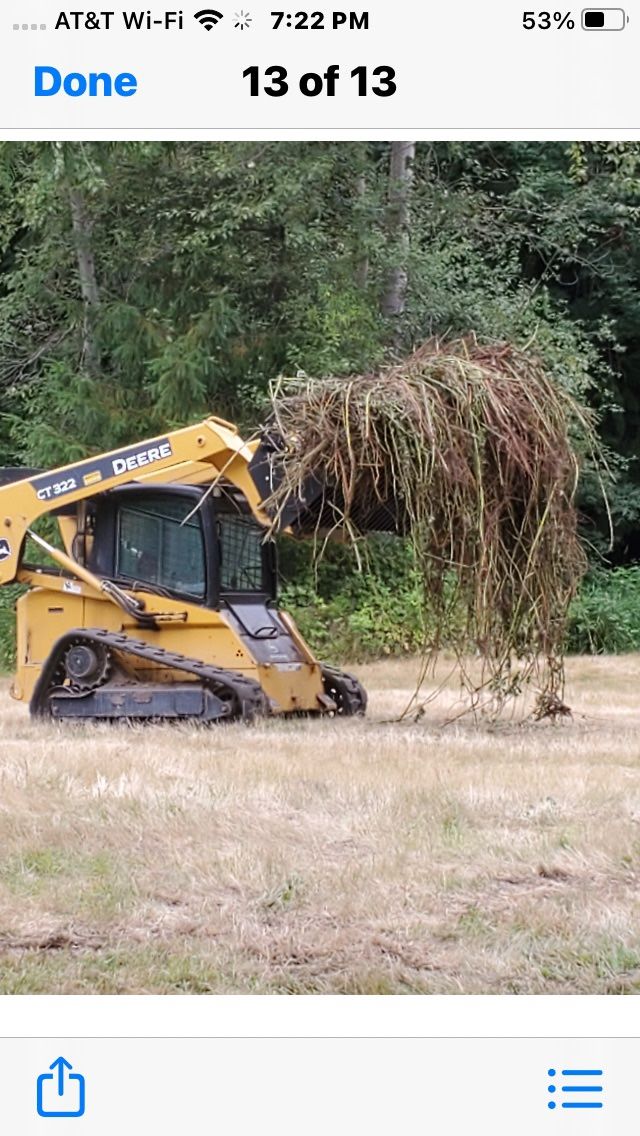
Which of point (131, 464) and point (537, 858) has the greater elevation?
point (131, 464)

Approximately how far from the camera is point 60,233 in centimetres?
2072

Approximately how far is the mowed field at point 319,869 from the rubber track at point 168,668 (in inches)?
67.4

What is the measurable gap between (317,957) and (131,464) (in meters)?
7.67

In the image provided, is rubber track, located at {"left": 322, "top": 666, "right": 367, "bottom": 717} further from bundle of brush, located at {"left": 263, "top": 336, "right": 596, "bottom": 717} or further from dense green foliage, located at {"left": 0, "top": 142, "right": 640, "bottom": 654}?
dense green foliage, located at {"left": 0, "top": 142, "right": 640, "bottom": 654}

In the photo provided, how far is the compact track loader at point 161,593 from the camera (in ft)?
39.9

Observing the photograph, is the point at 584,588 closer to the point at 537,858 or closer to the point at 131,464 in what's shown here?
the point at 131,464

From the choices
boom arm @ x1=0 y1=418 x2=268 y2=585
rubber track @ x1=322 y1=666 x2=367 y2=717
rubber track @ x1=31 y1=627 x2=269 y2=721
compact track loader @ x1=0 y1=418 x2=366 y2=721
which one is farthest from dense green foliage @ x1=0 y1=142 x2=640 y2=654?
rubber track @ x1=31 y1=627 x2=269 y2=721

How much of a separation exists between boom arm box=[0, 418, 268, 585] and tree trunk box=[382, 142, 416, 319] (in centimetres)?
830

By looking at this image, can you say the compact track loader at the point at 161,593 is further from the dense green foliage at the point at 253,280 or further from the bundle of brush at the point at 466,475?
the dense green foliage at the point at 253,280

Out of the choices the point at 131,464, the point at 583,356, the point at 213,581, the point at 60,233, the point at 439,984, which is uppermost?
the point at 60,233

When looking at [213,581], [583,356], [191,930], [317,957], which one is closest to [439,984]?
[317,957]

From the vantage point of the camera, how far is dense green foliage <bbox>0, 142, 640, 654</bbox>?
19031mm

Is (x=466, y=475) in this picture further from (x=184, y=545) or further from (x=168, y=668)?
(x=168, y=668)

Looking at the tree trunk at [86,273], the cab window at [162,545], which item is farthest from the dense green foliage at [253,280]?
the cab window at [162,545]
